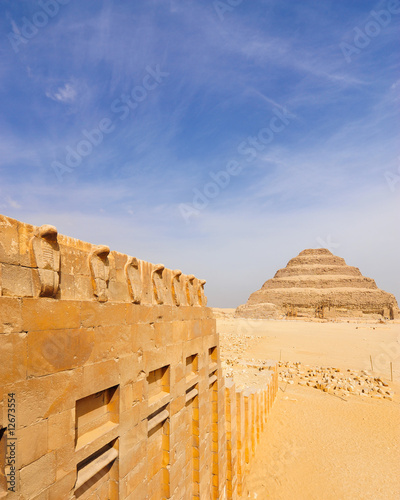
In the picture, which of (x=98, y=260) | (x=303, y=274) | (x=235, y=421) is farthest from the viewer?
(x=303, y=274)

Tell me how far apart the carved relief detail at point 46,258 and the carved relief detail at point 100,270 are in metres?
0.55

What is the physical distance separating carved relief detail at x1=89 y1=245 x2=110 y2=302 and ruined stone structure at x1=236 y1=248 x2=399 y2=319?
6575 cm

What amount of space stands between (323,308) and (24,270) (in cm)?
8484

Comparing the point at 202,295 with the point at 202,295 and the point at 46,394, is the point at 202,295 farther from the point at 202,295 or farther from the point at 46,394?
the point at 46,394

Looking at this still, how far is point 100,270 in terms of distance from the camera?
355cm

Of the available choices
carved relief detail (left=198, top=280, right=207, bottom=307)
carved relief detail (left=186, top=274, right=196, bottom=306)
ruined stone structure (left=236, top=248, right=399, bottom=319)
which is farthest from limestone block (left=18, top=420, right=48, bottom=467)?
ruined stone structure (left=236, top=248, right=399, bottom=319)

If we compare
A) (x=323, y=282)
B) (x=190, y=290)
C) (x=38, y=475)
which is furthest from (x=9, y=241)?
(x=323, y=282)

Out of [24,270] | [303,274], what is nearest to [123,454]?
[24,270]

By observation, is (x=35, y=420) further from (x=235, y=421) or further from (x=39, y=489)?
(x=235, y=421)

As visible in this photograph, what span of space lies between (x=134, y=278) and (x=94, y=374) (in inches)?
53.3

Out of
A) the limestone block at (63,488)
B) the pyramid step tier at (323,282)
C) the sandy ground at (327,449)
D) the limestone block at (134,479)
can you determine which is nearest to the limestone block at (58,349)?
the limestone block at (63,488)

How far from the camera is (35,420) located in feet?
8.61

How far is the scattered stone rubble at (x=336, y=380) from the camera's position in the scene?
1641 centimetres

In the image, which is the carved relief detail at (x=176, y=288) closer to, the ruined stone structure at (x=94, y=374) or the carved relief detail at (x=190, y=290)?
the ruined stone structure at (x=94, y=374)
